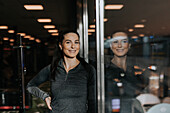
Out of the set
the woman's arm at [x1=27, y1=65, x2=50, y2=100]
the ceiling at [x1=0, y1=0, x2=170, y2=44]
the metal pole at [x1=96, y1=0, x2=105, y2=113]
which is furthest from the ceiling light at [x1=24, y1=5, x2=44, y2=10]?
the metal pole at [x1=96, y1=0, x2=105, y2=113]

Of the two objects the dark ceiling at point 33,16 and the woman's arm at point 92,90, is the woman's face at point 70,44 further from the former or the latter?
the dark ceiling at point 33,16

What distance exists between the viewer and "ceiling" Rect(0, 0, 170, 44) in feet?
3.88

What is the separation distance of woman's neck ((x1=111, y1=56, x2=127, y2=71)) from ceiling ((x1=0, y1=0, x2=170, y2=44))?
26 centimetres

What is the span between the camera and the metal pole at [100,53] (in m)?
1.29

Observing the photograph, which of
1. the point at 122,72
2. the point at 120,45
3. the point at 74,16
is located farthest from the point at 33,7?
the point at 122,72

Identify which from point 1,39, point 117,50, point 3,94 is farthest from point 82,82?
point 3,94

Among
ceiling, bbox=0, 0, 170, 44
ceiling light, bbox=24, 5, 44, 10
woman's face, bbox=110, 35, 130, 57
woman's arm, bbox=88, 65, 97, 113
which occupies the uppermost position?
ceiling light, bbox=24, 5, 44, 10

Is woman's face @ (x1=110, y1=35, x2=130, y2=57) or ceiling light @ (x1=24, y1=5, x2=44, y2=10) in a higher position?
ceiling light @ (x1=24, y1=5, x2=44, y2=10)

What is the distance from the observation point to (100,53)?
1.36 m

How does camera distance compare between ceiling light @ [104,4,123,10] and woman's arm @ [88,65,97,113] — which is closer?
ceiling light @ [104,4,123,10]

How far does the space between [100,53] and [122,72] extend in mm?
304

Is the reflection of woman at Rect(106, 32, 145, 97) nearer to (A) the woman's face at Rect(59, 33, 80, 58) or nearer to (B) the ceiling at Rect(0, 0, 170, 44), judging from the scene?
(B) the ceiling at Rect(0, 0, 170, 44)

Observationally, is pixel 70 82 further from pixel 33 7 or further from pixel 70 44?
pixel 33 7

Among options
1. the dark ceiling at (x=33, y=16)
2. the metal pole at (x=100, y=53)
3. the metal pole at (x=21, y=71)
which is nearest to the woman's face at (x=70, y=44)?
the metal pole at (x=100, y=53)
